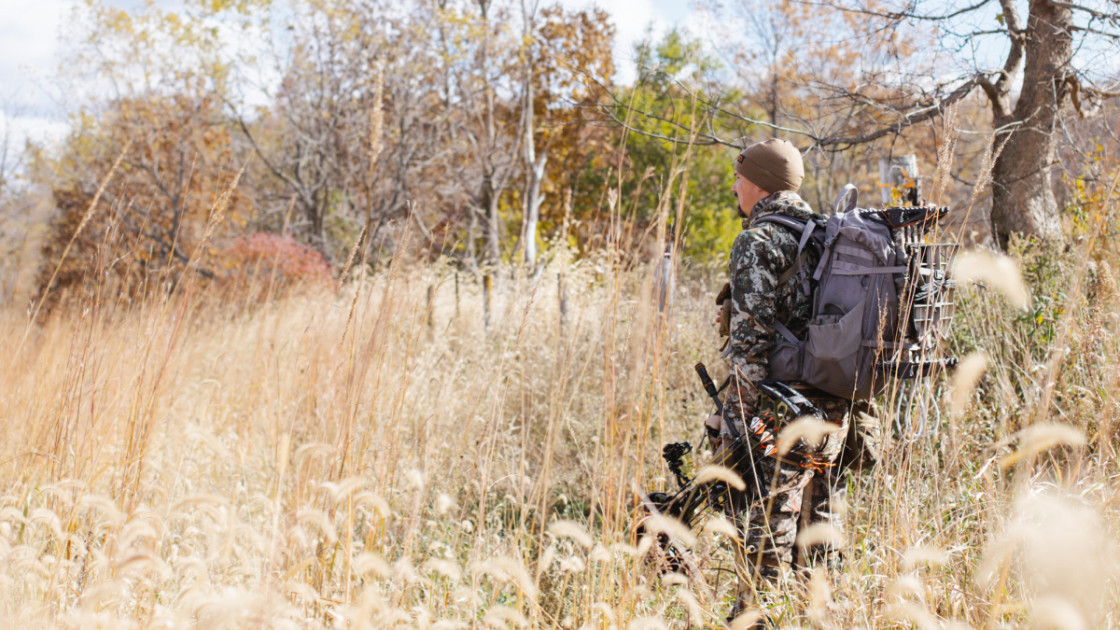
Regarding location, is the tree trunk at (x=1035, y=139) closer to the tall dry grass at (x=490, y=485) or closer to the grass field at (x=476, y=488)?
the tall dry grass at (x=490, y=485)

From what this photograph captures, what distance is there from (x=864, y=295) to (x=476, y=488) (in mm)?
1584

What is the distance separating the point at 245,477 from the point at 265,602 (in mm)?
2821

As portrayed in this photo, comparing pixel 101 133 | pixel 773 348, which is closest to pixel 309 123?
pixel 101 133

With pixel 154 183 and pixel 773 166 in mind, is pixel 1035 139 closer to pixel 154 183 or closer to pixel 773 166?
pixel 773 166

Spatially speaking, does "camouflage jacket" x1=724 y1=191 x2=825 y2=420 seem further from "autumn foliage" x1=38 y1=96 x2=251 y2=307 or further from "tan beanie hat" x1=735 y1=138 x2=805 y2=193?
"autumn foliage" x1=38 y1=96 x2=251 y2=307

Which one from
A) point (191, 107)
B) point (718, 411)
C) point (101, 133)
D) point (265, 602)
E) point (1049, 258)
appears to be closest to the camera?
point (265, 602)

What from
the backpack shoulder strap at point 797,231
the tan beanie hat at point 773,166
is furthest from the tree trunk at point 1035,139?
the backpack shoulder strap at point 797,231

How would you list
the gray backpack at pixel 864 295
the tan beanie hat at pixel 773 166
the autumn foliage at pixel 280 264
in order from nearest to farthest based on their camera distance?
the gray backpack at pixel 864 295 < the tan beanie hat at pixel 773 166 < the autumn foliage at pixel 280 264

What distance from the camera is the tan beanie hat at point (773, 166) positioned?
2662mm

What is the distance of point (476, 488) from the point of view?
108 inches

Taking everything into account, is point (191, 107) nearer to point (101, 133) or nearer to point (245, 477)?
point (101, 133)

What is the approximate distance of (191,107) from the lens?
441 inches

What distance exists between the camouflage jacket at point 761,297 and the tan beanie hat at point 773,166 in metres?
0.08

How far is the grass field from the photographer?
1438 mm
